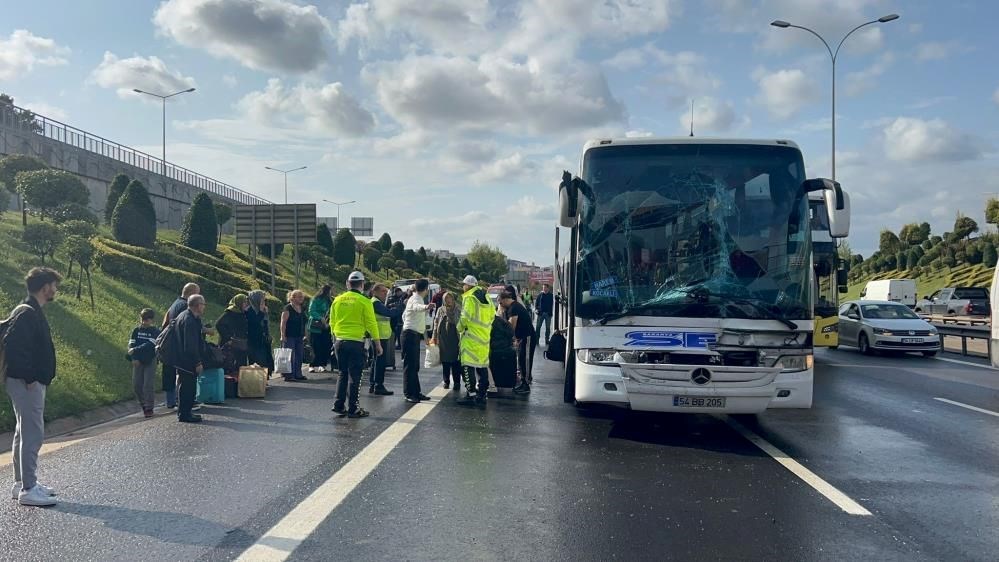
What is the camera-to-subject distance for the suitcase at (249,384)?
10.8 metres

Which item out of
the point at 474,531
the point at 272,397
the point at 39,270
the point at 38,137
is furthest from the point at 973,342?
→ the point at 38,137

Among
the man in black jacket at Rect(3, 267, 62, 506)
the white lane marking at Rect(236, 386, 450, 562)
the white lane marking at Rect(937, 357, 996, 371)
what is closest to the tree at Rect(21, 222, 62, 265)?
the white lane marking at Rect(236, 386, 450, 562)

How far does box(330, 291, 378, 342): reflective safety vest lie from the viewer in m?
9.12

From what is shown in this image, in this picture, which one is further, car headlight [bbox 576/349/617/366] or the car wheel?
the car wheel

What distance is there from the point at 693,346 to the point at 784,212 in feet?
5.42

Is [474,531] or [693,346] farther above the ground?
[693,346]

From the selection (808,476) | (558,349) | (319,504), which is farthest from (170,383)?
(808,476)

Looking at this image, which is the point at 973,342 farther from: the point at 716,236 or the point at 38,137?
the point at 38,137

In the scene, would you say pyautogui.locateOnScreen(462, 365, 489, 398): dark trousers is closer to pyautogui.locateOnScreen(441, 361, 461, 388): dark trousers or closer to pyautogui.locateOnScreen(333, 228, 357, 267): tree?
pyautogui.locateOnScreen(441, 361, 461, 388): dark trousers

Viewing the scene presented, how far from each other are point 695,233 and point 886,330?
13.7m

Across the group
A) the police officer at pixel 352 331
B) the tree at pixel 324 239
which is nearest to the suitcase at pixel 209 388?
the police officer at pixel 352 331

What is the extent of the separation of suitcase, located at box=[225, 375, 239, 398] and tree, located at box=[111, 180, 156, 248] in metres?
16.4

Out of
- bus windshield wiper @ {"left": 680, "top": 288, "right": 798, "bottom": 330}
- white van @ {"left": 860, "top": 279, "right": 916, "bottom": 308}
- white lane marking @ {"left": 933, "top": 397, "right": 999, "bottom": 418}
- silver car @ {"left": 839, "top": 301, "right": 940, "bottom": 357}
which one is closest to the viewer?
bus windshield wiper @ {"left": 680, "top": 288, "right": 798, "bottom": 330}

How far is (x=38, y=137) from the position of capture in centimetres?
3209
